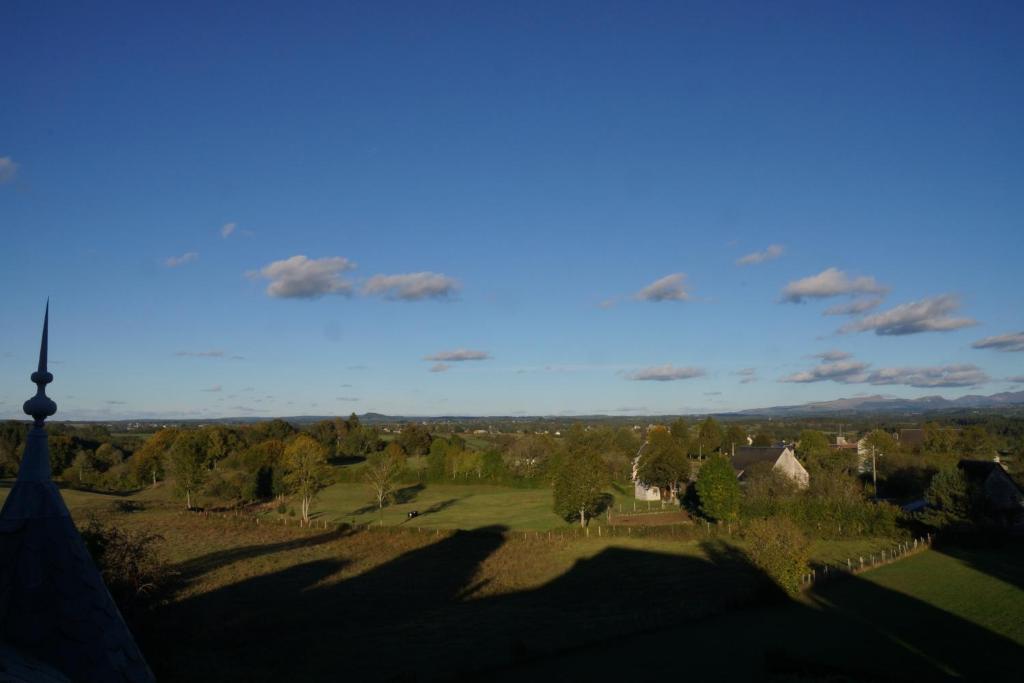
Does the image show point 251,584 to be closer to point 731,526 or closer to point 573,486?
point 573,486

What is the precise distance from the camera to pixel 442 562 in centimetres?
4219

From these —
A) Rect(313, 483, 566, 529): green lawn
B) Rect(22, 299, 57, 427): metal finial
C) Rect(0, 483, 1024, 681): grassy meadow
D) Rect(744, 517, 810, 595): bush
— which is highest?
Rect(22, 299, 57, 427): metal finial

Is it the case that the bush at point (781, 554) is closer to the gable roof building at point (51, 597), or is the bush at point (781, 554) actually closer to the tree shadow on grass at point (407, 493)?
the gable roof building at point (51, 597)

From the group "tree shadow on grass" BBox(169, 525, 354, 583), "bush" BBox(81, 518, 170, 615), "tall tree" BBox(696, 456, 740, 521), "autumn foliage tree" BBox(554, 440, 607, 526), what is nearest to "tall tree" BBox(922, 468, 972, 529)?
"tall tree" BBox(696, 456, 740, 521)

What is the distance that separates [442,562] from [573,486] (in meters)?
15.2

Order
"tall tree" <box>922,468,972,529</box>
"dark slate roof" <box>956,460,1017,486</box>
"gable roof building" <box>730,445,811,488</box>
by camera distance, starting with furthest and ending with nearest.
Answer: "gable roof building" <box>730,445,811,488</box>
"dark slate roof" <box>956,460,1017,486</box>
"tall tree" <box>922,468,972,529</box>

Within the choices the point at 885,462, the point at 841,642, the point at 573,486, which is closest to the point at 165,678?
the point at 841,642

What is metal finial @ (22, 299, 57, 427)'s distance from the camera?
464 cm

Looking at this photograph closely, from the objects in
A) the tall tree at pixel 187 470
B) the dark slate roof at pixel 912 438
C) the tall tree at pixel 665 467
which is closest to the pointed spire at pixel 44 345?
the tall tree at pixel 665 467

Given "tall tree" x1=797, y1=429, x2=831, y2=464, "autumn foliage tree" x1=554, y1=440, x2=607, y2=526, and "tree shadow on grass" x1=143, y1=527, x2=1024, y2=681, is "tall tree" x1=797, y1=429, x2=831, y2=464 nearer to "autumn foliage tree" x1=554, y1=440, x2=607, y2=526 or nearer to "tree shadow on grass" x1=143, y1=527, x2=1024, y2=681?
"autumn foliage tree" x1=554, y1=440, x2=607, y2=526

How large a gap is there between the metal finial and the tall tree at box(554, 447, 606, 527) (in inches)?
2000

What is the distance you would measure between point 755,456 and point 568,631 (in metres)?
47.2

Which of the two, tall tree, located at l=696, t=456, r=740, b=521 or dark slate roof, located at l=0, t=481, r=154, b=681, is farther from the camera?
tall tree, located at l=696, t=456, r=740, b=521

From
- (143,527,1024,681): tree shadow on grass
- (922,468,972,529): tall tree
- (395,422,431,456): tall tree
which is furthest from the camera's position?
(395,422,431,456): tall tree
